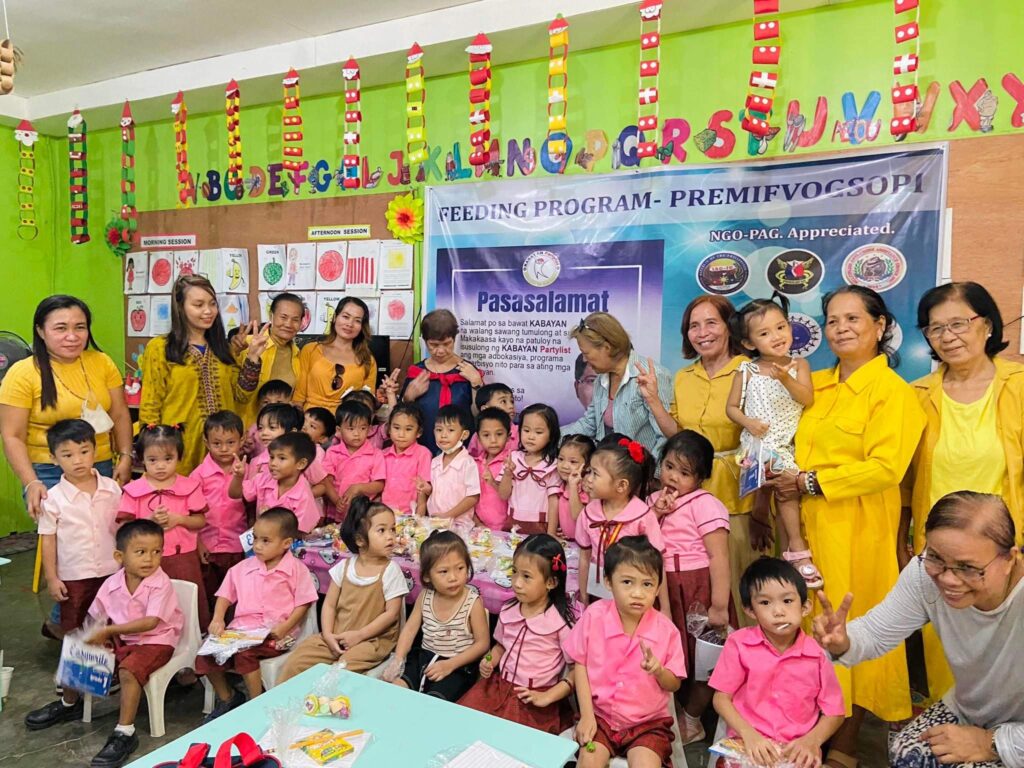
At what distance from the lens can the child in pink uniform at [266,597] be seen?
9.05ft

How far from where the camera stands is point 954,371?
8.14ft

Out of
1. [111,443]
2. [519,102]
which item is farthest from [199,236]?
[519,102]

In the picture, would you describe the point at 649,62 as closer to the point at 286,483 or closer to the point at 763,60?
the point at 763,60

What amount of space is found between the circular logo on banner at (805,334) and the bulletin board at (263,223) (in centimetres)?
233

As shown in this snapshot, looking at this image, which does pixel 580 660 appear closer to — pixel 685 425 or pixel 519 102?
pixel 685 425

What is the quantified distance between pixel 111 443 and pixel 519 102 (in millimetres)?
2924

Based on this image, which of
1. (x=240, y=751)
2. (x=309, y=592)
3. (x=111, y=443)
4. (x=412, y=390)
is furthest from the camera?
(x=412, y=390)

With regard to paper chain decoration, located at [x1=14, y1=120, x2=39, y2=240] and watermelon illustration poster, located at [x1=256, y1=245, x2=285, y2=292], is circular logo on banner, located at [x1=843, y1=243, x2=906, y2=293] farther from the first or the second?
paper chain decoration, located at [x1=14, y1=120, x2=39, y2=240]

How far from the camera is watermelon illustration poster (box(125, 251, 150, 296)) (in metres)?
5.64

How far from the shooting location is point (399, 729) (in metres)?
1.79

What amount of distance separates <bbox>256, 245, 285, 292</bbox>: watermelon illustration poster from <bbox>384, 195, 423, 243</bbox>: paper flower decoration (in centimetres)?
96

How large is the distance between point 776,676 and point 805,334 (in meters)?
1.86

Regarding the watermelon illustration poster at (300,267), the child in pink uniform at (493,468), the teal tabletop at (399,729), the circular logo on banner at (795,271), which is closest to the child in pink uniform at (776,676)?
the teal tabletop at (399,729)

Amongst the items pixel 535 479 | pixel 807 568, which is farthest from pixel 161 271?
pixel 807 568
